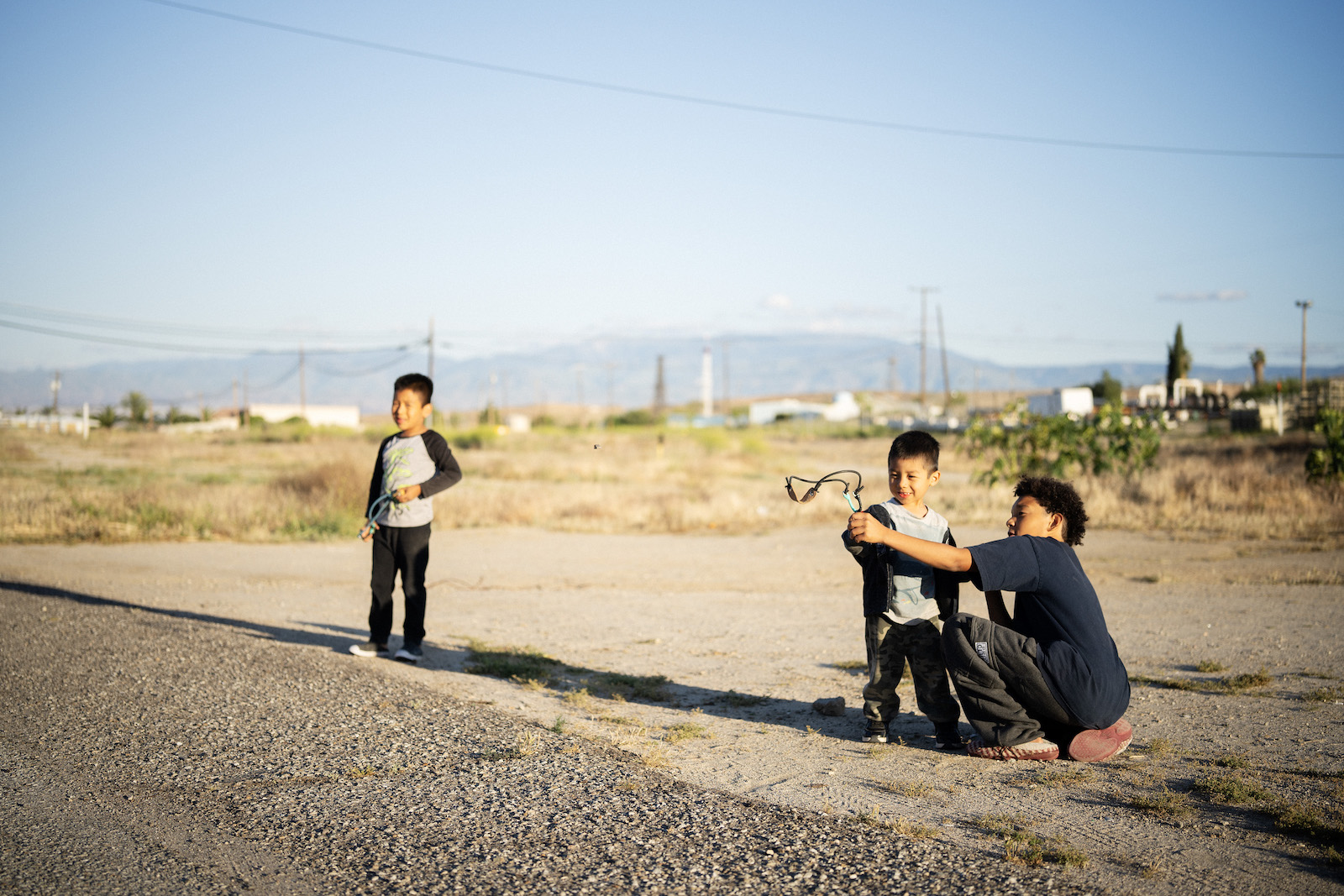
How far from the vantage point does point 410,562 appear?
22.6ft

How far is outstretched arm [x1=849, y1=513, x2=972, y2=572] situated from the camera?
3943 mm

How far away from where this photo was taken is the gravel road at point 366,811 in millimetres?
3189

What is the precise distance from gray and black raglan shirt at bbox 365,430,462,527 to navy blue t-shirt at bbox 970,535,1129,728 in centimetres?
406

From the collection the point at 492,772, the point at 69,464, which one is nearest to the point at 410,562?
the point at 492,772

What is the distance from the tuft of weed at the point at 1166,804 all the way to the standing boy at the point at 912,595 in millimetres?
966

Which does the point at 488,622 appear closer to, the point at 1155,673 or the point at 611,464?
the point at 1155,673

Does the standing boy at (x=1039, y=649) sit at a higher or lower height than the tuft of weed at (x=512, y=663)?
higher

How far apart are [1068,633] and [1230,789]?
0.85m

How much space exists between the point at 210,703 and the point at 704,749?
9.30 feet

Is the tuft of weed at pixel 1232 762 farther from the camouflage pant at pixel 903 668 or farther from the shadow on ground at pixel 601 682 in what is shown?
the shadow on ground at pixel 601 682

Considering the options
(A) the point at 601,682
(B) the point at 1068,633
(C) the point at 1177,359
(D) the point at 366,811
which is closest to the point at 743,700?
(A) the point at 601,682

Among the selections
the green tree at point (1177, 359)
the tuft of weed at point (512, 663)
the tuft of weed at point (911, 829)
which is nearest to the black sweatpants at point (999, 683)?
the tuft of weed at point (911, 829)

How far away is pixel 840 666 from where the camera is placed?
705 cm

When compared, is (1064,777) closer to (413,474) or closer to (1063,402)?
(413,474)
